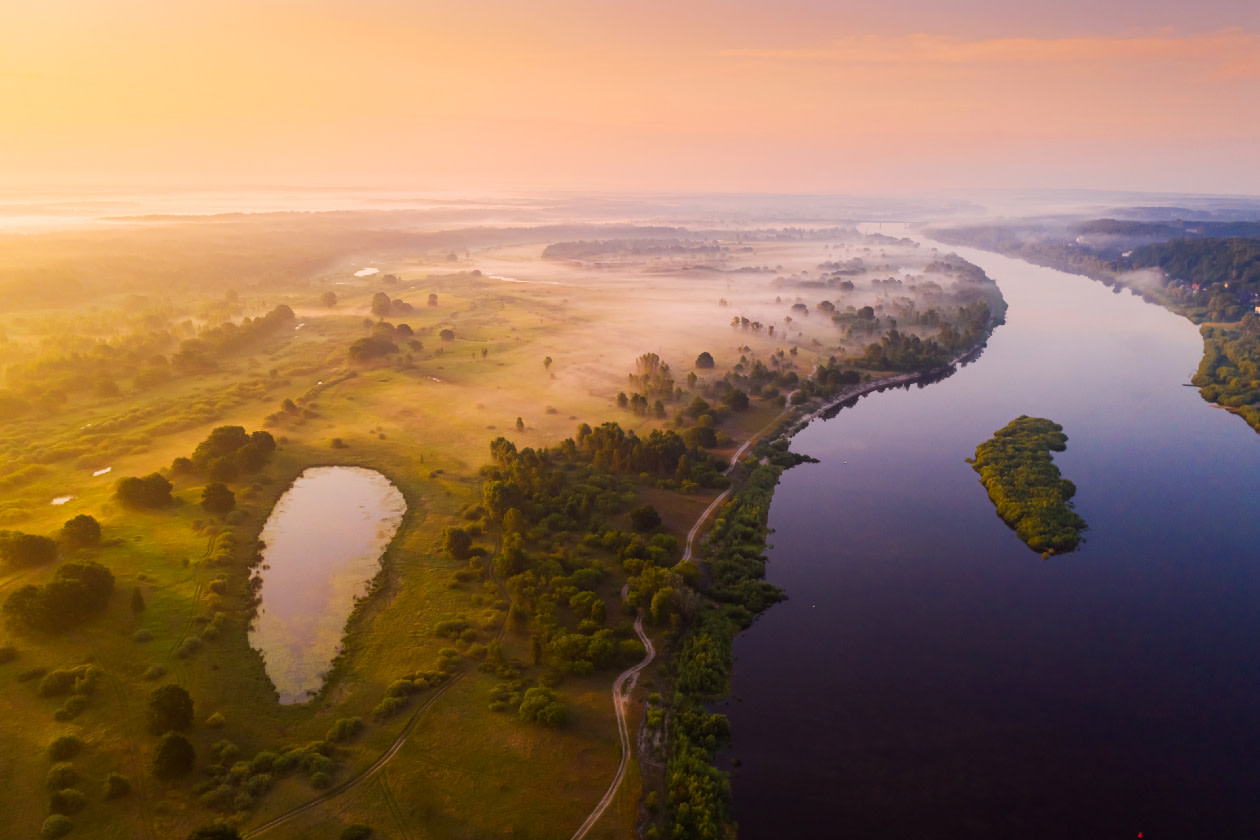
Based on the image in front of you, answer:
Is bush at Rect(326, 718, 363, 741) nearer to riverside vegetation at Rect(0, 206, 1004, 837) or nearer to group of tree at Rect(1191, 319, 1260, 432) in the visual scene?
riverside vegetation at Rect(0, 206, 1004, 837)

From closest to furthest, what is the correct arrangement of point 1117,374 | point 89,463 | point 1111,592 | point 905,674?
1. point 905,674
2. point 1111,592
3. point 89,463
4. point 1117,374

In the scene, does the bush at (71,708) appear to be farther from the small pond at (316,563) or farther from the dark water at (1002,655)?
the dark water at (1002,655)

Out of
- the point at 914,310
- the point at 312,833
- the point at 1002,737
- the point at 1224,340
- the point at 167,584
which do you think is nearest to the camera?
the point at 312,833

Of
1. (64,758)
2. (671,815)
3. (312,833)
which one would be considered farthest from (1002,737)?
(64,758)

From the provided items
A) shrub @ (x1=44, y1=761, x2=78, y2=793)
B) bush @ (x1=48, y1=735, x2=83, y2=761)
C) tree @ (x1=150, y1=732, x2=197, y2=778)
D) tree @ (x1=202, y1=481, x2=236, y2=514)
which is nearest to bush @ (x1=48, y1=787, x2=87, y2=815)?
shrub @ (x1=44, y1=761, x2=78, y2=793)

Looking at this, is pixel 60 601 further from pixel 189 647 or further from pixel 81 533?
pixel 81 533

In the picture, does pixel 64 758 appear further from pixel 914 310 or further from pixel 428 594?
pixel 914 310

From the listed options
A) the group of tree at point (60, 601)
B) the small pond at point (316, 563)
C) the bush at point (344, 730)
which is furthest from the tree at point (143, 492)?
the bush at point (344, 730)

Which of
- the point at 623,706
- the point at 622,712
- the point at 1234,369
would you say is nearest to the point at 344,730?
the point at 622,712
